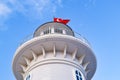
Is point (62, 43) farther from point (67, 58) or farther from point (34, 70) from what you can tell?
point (34, 70)

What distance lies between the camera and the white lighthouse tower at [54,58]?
2242 centimetres

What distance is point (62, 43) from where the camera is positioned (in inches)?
944

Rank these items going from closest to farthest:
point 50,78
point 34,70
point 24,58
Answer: point 50,78, point 34,70, point 24,58

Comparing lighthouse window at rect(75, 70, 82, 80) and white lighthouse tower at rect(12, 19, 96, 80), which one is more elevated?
white lighthouse tower at rect(12, 19, 96, 80)

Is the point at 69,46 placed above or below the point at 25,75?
above

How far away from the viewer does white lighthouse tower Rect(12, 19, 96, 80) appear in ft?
73.6

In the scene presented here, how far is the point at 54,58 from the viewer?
23.2 metres

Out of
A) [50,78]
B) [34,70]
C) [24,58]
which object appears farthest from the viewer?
[24,58]

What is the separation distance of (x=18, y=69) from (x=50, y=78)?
5.30m

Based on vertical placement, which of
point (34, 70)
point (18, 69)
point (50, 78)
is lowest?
point (50, 78)

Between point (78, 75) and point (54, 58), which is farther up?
point (54, 58)

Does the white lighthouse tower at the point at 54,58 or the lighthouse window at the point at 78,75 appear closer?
the white lighthouse tower at the point at 54,58

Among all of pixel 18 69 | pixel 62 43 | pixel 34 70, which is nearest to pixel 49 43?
pixel 62 43

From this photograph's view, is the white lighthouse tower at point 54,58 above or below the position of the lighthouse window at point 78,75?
above
